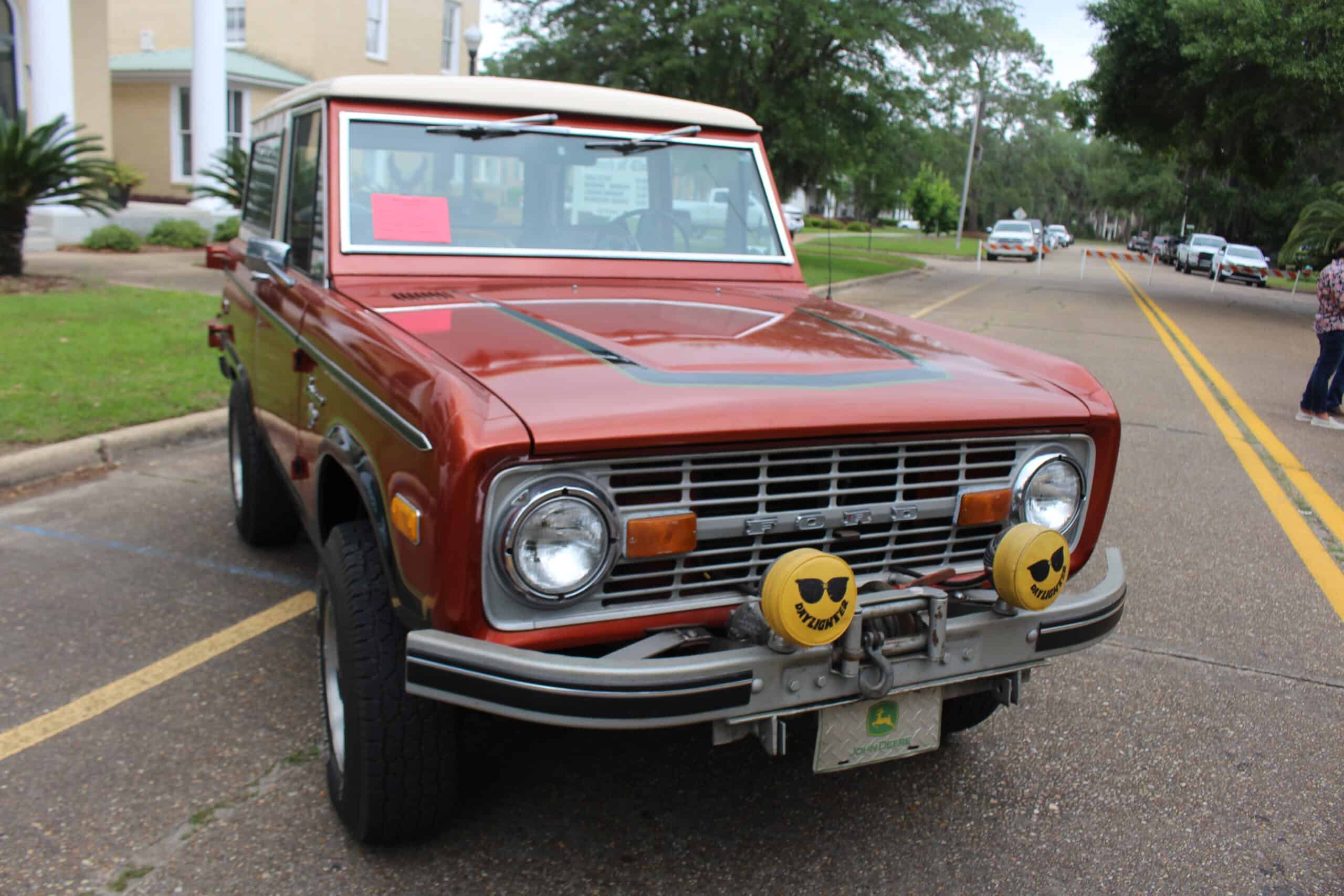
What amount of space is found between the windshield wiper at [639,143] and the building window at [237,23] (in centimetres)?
2409

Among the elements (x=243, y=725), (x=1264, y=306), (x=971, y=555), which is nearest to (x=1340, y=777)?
(x=971, y=555)

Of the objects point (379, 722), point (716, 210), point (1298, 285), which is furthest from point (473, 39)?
point (1298, 285)

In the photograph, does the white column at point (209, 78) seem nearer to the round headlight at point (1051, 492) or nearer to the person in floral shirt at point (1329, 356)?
the person in floral shirt at point (1329, 356)

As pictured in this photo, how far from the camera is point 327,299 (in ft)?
10.4

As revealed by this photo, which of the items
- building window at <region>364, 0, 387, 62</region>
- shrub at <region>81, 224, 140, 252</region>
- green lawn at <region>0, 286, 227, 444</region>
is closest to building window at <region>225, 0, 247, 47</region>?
building window at <region>364, 0, 387, 62</region>

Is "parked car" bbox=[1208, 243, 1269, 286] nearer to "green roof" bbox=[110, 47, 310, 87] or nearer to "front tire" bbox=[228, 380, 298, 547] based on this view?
"green roof" bbox=[110, 47, 310, 87]

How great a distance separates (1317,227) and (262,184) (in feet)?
87.7

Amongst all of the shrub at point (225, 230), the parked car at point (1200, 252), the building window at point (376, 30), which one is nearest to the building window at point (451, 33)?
the building window at point (376, 30)

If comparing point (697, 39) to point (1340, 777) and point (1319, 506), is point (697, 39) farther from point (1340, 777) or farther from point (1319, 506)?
point (1340, 777)

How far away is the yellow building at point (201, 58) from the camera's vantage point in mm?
17625

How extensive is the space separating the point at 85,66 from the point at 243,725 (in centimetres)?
1797

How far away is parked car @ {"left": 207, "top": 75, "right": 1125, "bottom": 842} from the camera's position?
2.16m

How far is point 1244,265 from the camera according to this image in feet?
112

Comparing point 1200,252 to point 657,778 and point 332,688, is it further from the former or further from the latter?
point 332,688
